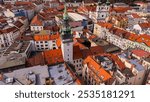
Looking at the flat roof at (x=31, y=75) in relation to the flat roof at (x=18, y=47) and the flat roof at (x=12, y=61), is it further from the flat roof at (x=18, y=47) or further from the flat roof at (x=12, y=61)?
the flat roof at (x=18, y=47)

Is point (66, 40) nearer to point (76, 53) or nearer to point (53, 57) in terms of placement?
point (53, 57)

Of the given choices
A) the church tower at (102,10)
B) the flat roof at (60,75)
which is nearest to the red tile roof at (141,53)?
the flat roof at (60,75)

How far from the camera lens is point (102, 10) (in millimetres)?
50188

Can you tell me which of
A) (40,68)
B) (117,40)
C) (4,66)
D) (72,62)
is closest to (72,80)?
(40,68)

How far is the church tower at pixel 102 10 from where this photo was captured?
49.5 m

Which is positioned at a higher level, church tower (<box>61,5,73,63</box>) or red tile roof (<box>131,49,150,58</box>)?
church tower (<box>61,5,73,63</box>)

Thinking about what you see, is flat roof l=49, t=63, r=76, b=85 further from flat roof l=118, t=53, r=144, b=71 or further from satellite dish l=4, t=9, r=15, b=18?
satellite dish l=4, t=9, r=15, b=18

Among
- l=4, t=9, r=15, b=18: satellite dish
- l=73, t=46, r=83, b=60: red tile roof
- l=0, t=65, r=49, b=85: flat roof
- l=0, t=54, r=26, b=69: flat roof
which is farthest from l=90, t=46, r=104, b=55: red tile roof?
l=4, t=9, r=15, b=18: satellite dish

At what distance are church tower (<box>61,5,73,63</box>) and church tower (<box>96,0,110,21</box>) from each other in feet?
89.1

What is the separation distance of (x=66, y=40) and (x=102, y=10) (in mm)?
28726

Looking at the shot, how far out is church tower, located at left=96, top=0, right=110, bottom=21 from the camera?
49.5m

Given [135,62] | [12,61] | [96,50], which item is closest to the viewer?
[135,62]

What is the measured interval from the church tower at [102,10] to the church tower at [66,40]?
27165mm

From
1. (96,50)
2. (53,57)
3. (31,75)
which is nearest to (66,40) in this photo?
(53,57)
